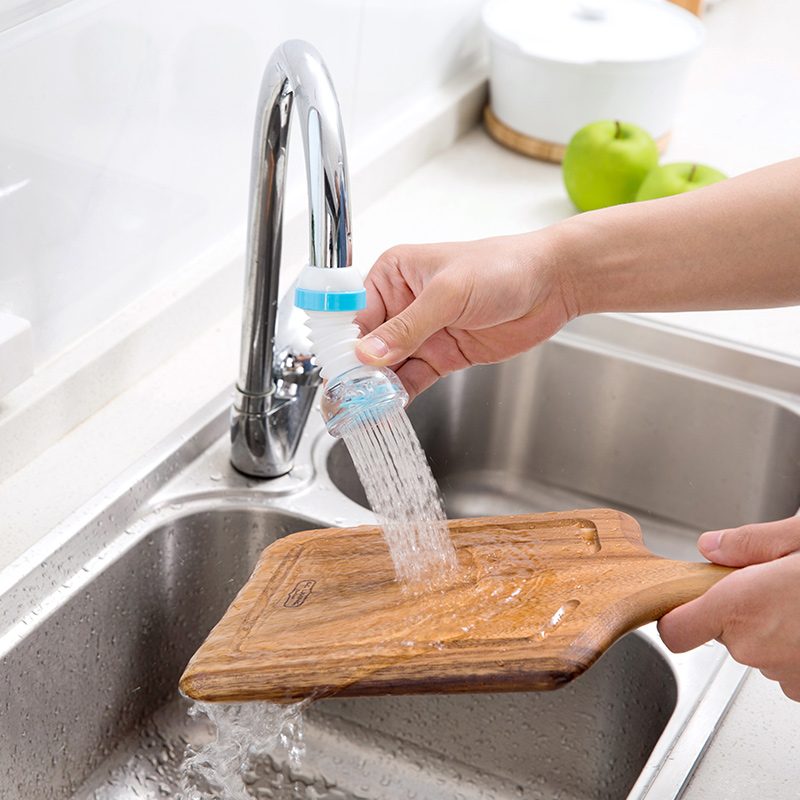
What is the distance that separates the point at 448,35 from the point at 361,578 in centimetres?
92

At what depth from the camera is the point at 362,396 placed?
63 cm

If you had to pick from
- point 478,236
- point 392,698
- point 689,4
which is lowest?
point 392,698

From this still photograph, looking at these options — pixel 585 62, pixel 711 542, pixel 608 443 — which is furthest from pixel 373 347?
pixel 585 62

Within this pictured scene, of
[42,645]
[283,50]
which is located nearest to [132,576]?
[42,645]

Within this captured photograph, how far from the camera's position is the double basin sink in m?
0.75

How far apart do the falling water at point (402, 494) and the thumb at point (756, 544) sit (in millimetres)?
183

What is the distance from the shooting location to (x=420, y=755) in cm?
88

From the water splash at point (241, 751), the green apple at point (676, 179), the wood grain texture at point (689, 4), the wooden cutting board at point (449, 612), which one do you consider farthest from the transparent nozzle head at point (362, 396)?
the wood grain texture at point (689, 4)

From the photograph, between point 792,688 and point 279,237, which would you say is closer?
point 792,688

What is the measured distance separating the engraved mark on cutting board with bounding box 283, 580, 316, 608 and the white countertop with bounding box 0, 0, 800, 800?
21 centimetres

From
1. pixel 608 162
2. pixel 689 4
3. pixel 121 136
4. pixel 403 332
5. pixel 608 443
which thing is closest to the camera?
pixel 403 332

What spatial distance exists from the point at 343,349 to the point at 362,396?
32mm

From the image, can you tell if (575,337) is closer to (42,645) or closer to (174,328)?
(174,328)

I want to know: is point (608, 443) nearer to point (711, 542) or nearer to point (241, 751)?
point (711, 542)
